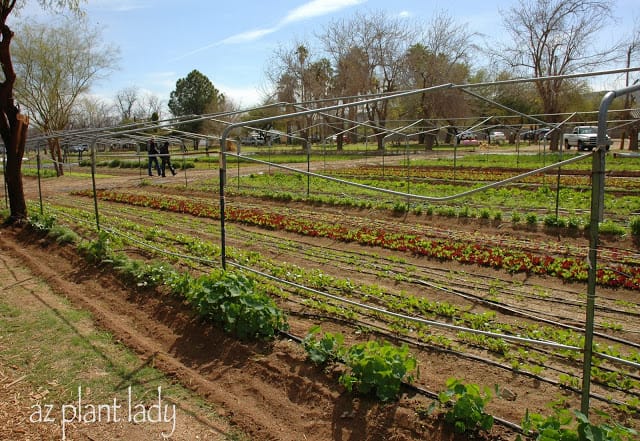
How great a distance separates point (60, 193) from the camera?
2048 centimetres

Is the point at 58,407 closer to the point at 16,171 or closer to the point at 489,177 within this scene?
the point at 16,171

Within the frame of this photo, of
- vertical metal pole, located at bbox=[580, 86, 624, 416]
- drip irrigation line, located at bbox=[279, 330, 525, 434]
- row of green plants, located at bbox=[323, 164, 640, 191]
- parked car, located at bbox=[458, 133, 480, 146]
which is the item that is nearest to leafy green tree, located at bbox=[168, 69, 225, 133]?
parked car, located at bbox=[458, 133, 480, 146]

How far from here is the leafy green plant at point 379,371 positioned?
3.81 metres

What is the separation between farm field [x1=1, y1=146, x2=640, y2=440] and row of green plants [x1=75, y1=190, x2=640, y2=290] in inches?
1.3

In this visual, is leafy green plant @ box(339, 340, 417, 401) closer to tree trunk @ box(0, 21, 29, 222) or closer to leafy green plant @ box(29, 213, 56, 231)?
leafy green plant @ box(29, 213, 56, 231)

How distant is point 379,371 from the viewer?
3.83 meters

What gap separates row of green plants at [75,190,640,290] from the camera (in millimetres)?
6988

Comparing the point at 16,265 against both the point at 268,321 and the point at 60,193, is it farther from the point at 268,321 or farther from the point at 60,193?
the point at 60,193

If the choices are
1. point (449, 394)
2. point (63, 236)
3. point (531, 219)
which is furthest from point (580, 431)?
point (63, 236)

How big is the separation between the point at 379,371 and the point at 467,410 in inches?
29.8

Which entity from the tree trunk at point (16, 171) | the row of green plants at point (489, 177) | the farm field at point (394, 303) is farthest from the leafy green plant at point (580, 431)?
the tree trunk at point (16, 171)

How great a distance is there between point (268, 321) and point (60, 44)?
30955mm

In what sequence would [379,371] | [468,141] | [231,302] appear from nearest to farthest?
[379,371]
[231,302]
[468,141]

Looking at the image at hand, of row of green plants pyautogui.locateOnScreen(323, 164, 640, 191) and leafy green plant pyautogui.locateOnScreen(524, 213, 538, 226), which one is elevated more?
row of green plants pyautogui.locateOnScreen(323, 164, 640, 191)
